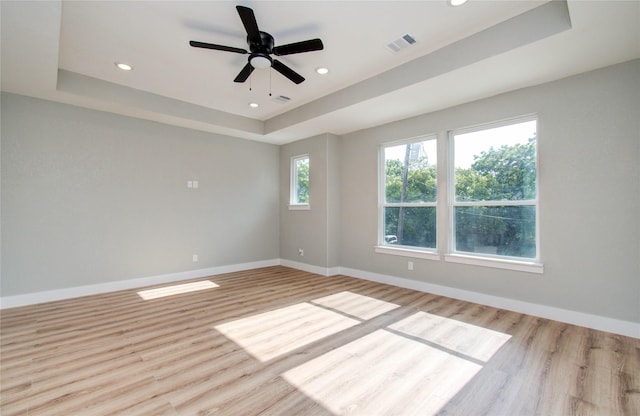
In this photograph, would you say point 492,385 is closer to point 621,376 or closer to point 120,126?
point 621,376

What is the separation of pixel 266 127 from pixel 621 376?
5.48 m

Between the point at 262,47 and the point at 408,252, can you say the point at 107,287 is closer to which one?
the point at 262,47

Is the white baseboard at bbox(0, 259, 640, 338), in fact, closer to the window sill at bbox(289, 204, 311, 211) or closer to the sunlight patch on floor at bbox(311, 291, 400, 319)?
the sunlight patch on floor at bbox(311, 291, 400, 319)

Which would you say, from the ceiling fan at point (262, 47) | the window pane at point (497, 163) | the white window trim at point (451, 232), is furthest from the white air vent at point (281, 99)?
the window pane at point (497, 163)

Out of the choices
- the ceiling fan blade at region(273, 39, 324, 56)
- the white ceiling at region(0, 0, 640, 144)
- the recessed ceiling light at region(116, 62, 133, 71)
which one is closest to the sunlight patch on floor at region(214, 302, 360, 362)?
the ceiling fan blade at region(273, 39, 324, 56)

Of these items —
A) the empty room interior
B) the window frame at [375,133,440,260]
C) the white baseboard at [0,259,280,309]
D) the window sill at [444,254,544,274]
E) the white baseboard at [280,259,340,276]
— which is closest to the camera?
the empty room interior

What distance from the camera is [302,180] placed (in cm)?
615

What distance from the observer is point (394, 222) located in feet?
15.9

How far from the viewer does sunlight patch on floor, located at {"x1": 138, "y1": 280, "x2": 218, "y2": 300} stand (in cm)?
411

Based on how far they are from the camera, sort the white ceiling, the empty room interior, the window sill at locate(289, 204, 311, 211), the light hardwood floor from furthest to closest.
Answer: the window sill at locate(289, 204, 311, 211) → the white ceiling → the empty room interior → the light hardwood floor

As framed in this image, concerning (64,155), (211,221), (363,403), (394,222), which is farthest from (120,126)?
(363,403)

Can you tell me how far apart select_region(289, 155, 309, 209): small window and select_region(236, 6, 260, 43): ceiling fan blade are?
341 centimetres

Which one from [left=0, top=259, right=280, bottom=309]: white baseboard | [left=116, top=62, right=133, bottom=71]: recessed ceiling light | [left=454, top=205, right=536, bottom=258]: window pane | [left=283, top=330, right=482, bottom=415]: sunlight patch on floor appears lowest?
[left=283, top=330, right=482, bottom=415]: sunlight patch on floor

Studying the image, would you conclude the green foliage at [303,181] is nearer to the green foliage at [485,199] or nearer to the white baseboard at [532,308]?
the green foliage at [485,199]
